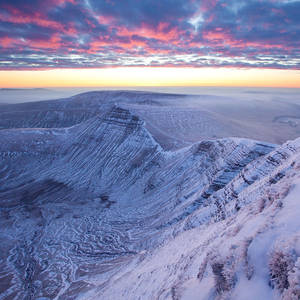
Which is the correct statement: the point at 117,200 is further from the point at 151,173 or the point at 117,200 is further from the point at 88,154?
the point at 88,154

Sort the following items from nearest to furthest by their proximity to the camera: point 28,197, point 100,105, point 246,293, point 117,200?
point 246,293 < point 117,200 < point 28,197 < point 100,105

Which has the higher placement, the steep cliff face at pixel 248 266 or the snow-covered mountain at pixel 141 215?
the steep cliff face at pixel 248 266

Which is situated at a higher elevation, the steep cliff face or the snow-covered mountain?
the steep cliff face

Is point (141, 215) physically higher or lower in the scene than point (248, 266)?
lower

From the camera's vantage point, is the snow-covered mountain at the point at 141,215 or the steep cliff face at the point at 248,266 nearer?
the steep cliff face at the point at 248,266

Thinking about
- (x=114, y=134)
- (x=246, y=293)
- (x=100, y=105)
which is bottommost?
(x=100, y=105)

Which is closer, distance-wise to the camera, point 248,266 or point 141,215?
point 248,266

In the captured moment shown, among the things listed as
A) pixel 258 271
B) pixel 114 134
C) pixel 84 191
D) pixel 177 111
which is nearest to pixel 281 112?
pixel 177 111

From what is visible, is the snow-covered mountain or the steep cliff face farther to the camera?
the snow-covered mountain
